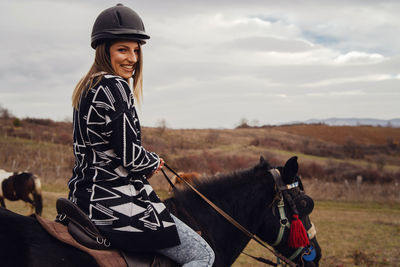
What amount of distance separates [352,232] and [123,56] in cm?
1242

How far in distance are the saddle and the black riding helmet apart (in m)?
1.14

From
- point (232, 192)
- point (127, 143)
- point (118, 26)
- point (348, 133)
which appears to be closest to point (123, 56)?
point (118, 26)

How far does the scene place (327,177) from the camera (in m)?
27.6

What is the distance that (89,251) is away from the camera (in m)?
2.14

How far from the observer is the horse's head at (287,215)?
11.2ft

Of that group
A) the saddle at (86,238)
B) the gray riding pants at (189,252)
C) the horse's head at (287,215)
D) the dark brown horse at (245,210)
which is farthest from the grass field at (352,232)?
the saddle at (86,238)

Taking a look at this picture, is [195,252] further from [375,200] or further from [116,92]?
[375,200]

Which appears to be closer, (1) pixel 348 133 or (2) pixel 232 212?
(2) pixel 232 212

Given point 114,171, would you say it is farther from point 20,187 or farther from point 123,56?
point 20,187

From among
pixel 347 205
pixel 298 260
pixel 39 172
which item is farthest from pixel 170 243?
pixel 39 172

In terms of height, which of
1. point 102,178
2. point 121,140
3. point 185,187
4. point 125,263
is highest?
point 121,140

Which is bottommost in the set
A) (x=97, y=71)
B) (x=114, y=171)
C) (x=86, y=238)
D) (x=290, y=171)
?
(x=86, y=238)

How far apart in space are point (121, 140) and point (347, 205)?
19419 millimetres

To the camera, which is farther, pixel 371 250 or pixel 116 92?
pixel 371 250
